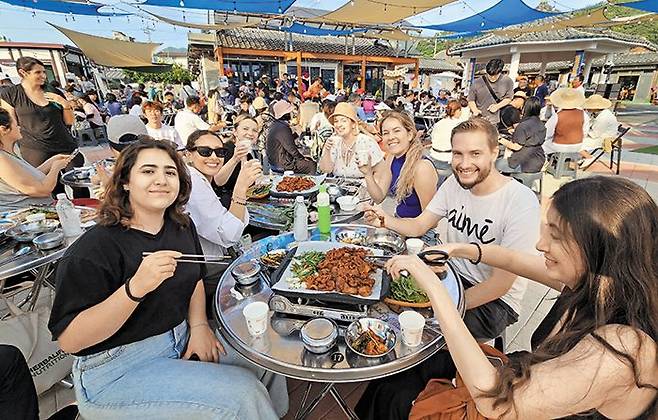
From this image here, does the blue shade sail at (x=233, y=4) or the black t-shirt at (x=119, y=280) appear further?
the blue shade sail at (x=233, y=4)

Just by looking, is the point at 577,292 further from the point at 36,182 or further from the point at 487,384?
the point at 36,182

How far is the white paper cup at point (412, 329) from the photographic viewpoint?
1326 millimetres

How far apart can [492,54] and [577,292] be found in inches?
860

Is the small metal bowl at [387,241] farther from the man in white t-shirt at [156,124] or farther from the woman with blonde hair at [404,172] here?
the man in white t-shirt at [156,124]

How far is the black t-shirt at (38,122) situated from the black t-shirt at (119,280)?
13.3 feet

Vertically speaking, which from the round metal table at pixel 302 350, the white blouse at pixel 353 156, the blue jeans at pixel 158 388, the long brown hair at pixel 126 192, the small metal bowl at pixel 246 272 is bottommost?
the blue jeans at pixel 158 388

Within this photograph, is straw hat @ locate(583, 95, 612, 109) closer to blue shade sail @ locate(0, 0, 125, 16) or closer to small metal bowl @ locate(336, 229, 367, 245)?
small metal bowl @ locate(336, 229, 367, 245)

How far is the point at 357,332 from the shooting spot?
1393 millimetres

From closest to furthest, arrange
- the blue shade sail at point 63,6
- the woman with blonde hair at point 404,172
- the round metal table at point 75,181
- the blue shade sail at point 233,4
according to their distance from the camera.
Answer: the woman with blonde hair at point 404,172, the round metal table at point 75,181, the blue shade sail at point 233,4, the blue shade sail at point 63,6

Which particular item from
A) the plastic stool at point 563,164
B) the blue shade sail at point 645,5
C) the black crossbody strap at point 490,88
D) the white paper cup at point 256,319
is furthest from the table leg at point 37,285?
the blue shade sail at point 645,5

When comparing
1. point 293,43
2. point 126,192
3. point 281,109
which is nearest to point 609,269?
point 126,192

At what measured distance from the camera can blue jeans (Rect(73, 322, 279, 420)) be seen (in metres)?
1.31

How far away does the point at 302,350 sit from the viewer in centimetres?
135

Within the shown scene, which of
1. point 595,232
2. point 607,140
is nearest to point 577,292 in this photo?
point 595,232
